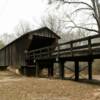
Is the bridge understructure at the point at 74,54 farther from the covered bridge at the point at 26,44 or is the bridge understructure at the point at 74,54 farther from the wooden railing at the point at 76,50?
the covered bridge at the point at 26,44

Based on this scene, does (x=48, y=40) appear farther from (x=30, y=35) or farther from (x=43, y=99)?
(x=43, y=99)

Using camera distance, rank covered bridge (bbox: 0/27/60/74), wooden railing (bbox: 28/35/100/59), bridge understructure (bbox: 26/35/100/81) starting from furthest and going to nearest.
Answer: covered bridge (bbox: 0/27/60/74), bridge understructure (bbox: 26/35/100/81), wooden railing (bbox: 28/35/100/59)

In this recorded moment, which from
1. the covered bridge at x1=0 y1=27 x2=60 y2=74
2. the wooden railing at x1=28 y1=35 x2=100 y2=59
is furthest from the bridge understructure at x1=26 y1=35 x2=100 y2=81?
the covered bridge at x1=0 y1=27 x2=60 y2=74

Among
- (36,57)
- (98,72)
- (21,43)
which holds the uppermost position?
(21,43)

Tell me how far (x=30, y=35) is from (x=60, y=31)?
32920 mm

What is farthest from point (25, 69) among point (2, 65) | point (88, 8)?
point (88, 8)

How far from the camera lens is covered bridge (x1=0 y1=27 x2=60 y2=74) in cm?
2295

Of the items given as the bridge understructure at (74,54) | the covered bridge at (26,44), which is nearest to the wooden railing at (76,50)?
the bridge understructure at (74,54)

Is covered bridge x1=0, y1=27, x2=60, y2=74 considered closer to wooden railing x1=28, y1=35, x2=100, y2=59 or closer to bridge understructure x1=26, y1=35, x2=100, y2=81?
bridge understructure x1=26, y1=35, x2=100, y2=81

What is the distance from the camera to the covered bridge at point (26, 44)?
75.3 ft

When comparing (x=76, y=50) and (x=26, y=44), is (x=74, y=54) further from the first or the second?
(x=26, y=44)

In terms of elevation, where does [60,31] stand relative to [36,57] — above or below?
above

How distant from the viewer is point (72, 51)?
15.1m

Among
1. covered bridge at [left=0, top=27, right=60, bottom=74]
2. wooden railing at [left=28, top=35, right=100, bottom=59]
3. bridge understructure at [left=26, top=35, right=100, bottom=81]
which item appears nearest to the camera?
wooden railing at [left=28, top=35, right=100, bottom=59]
